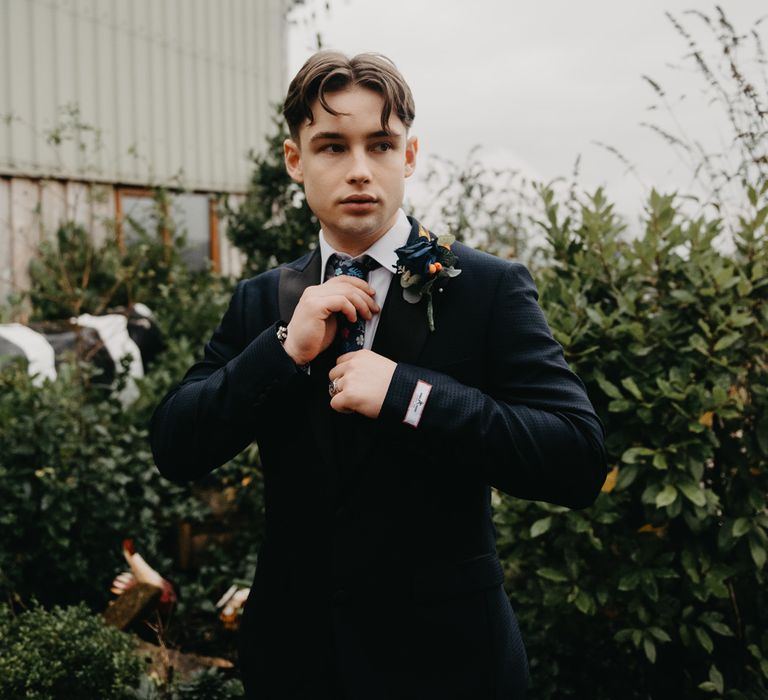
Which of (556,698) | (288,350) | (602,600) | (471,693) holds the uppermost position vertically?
(288,350)

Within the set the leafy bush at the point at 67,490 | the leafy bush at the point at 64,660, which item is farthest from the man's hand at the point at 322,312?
the leafy bush at the point at 67,490

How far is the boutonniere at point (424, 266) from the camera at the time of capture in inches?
66.3

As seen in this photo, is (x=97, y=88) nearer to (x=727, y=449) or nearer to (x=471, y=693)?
(x=727, y=449)

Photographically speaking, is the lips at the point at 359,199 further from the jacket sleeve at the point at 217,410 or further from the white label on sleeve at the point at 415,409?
the white label on sleeve at the point at 415,409

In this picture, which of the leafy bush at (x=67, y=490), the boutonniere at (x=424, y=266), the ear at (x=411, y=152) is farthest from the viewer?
the leafy bush at (x=67, y=490)

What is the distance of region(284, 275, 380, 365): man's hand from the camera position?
165 centimetres

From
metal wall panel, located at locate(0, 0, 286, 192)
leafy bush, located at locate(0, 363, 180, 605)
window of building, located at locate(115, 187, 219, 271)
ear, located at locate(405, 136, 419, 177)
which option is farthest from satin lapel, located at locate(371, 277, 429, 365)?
window of building, located at locate(115, 187, 219, 271)

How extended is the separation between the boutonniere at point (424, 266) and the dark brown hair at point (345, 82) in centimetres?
27

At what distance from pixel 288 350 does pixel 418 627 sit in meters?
0.63

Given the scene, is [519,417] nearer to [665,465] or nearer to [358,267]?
[358,267]

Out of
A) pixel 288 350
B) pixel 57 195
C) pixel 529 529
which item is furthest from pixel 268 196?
pixel 288 350

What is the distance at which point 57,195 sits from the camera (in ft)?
24.2

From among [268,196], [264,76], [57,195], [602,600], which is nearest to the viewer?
[602,600]

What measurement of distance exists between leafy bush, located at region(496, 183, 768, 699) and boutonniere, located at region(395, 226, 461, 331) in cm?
133
